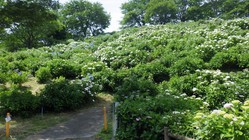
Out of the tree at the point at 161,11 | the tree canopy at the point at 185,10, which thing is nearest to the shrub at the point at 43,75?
the tree canopy at the point at 185,10

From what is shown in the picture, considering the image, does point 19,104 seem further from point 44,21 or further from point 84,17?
point 84,17

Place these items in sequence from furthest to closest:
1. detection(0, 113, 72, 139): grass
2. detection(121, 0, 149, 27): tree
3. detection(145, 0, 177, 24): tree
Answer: detection(121, 0, 149, 27): tree → detection(145, 0, 177, 24): tree → detection(0, 113, 72, 139): grass

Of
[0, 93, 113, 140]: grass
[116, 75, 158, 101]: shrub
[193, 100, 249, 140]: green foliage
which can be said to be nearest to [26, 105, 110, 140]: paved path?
[0, 93, 113, 140]: grass

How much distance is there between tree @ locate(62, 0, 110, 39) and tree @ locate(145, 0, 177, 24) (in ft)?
33.2

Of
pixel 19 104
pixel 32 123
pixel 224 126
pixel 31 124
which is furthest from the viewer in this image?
pixel 19 104

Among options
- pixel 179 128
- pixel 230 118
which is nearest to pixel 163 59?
pixel 179 128

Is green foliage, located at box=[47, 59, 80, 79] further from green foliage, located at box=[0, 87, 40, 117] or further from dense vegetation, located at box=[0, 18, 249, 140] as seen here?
green foliage, located at box=[0, 87, 40, 117]

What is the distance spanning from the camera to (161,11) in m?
36.3

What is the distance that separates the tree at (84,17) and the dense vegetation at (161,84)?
2475 cm

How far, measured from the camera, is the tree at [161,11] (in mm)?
36188

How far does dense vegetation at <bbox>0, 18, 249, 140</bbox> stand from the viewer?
455 centimetres

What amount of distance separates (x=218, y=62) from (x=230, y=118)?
8070 mm

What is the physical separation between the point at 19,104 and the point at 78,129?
2562 millimetres

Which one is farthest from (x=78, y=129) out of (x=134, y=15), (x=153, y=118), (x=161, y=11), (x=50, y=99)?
(x=134, y=15)
